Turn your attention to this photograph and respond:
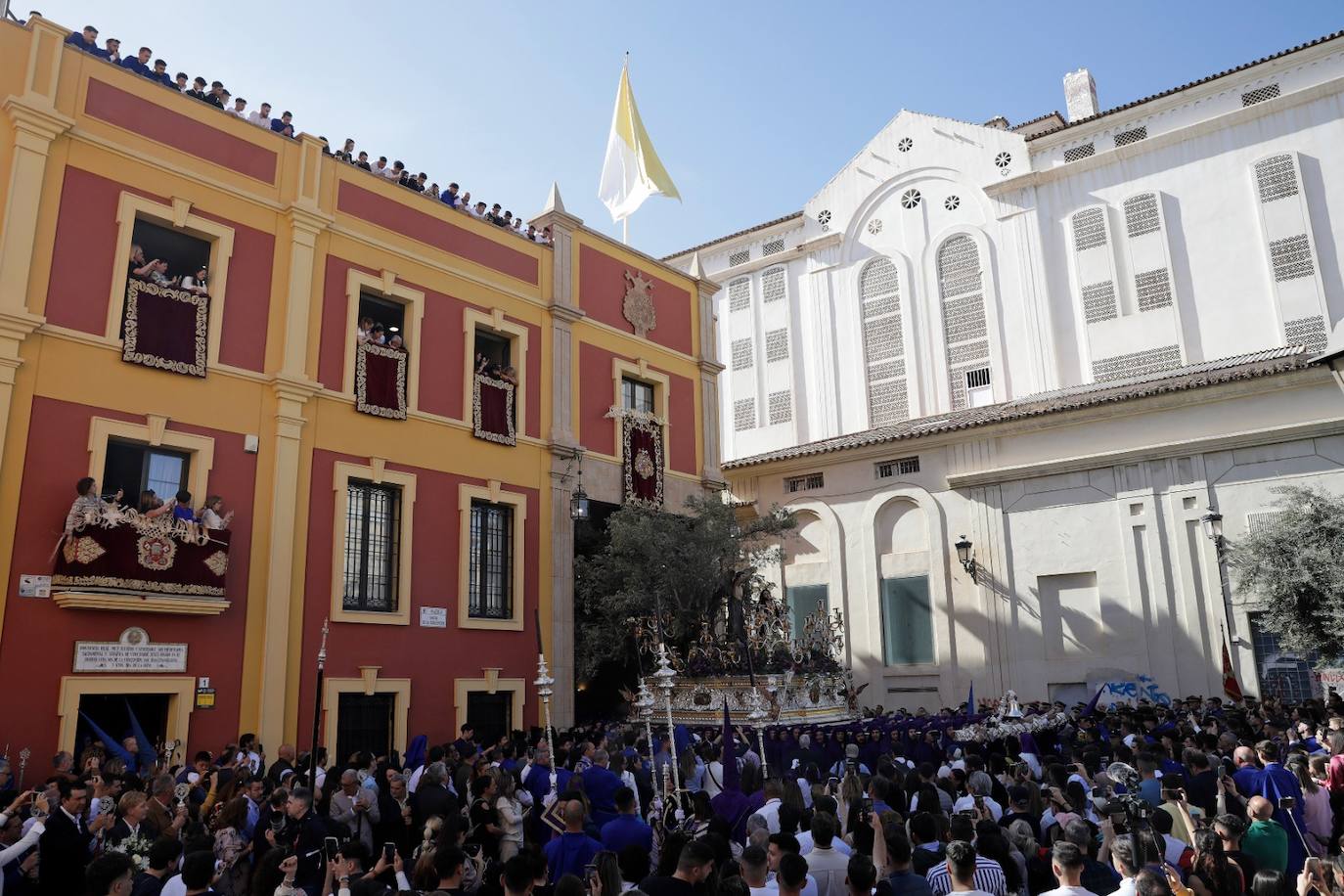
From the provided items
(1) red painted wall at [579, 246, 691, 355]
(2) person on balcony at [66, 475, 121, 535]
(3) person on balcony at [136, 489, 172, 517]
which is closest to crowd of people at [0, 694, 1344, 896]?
(2) person on balcony at [66, 475, 121, 535]

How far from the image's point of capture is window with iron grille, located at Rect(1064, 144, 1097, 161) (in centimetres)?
3228

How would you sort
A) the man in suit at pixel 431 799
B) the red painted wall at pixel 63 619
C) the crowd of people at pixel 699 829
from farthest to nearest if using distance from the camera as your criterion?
the red painted wall at pixel 63 619 → the man in suit at pixel 431 799 → the crowd of people at pixel 699 829

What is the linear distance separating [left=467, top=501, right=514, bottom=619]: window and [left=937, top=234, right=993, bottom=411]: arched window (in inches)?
699

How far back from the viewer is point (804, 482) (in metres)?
30.5

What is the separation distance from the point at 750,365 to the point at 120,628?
26721 mm

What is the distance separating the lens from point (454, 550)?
68.8 feet

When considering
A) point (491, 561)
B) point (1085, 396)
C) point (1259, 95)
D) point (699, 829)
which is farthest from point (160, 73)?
point (1259, 95)

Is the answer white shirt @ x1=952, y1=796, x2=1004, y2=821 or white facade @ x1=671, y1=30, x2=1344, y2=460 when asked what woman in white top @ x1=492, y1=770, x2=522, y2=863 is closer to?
white shirt @ x1=952, y1=796, x2=1004, y2=821

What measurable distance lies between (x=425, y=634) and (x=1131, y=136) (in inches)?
1013

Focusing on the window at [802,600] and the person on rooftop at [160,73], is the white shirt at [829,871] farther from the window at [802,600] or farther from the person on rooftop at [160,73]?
the window at [802,600]

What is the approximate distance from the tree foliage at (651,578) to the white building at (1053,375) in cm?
700

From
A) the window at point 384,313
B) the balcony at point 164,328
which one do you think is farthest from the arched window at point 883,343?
the balcony at point 164,328

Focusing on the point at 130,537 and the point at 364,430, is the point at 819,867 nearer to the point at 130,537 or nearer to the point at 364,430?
the point at 130,537

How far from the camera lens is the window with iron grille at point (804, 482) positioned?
30.2 m
